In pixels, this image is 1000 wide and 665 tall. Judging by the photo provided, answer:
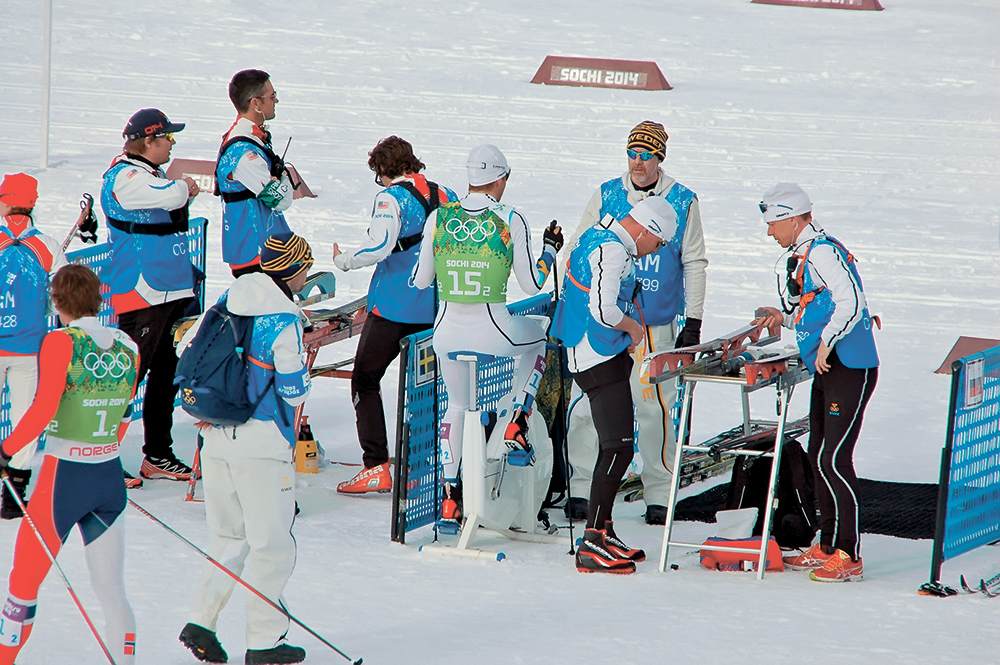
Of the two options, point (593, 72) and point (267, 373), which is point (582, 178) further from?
point (267, 373)

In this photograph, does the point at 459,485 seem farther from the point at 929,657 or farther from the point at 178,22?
the point at 178,22

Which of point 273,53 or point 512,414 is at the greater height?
point 273,53

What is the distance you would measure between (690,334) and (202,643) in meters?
3.25

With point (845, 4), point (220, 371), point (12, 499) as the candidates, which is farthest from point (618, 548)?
point (845, 4)

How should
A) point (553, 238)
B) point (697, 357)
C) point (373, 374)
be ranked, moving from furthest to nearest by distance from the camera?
point (373, 374) → point (553, 238) → point (697, 357)

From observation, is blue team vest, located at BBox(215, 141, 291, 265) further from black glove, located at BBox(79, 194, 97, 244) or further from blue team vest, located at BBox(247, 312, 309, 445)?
blue team vest, located at BBox(247, 312, 309, 445)

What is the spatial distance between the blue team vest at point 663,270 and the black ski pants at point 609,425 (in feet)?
3.03

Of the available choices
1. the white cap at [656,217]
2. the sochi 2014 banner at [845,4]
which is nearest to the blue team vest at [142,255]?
the white cap at [656,217]

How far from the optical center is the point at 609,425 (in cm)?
590

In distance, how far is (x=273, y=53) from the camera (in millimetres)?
20859

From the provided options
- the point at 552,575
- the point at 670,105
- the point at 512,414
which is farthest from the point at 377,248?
the point at 670,105

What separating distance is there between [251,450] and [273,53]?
17.5 meters

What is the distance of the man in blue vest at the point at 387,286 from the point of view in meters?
6.86

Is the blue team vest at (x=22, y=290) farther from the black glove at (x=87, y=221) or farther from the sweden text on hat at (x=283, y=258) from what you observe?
→ the sweden text on hat at (x=283, y=258)
